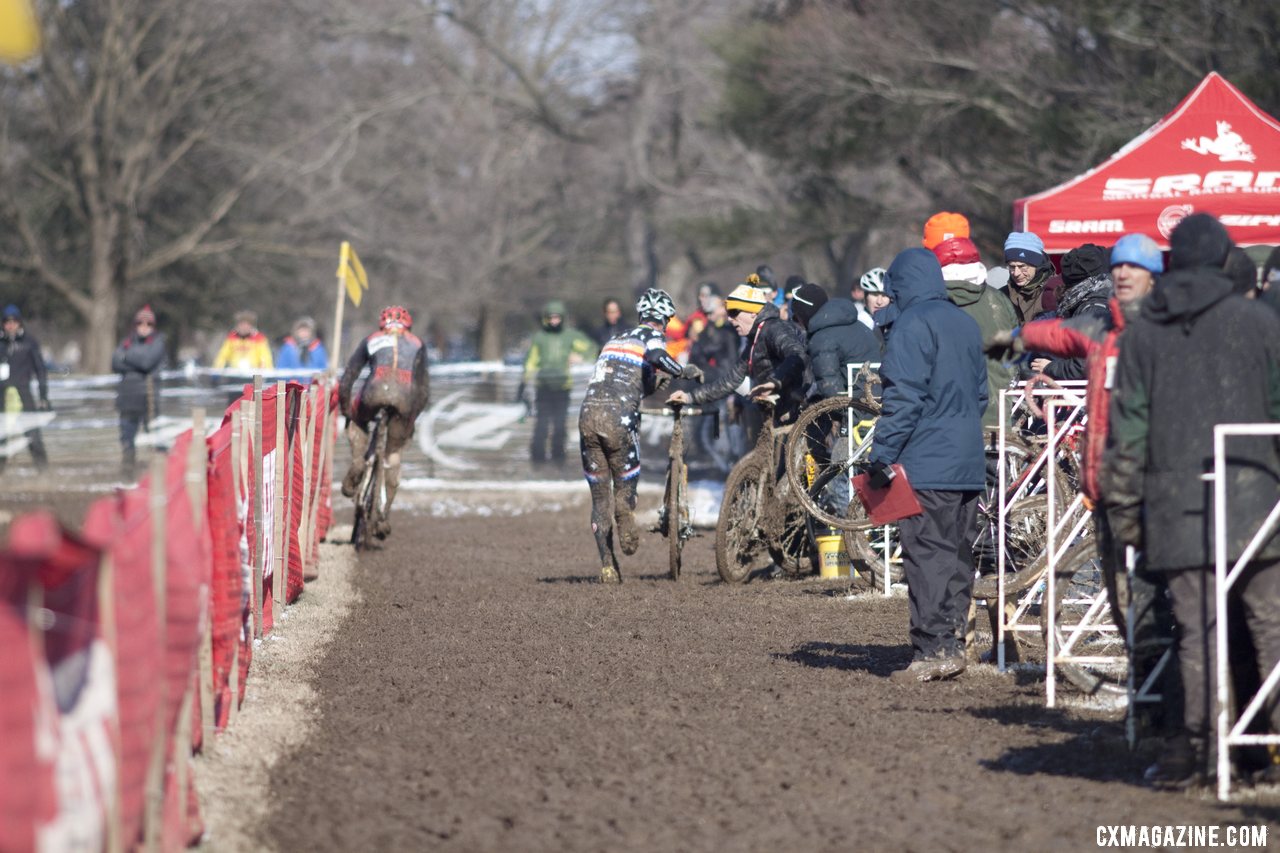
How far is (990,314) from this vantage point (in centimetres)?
1067

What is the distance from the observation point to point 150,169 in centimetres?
3884

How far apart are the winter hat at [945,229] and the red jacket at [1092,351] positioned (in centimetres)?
374

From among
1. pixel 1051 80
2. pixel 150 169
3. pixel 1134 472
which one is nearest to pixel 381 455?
pixel 1134 472

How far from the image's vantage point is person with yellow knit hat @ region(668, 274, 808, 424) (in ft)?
39.9

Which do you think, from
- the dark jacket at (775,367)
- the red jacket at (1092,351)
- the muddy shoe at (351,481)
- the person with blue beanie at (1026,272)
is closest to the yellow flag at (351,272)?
the muddy shoe at (351,481)

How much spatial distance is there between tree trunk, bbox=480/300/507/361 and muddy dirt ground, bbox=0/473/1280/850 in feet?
135

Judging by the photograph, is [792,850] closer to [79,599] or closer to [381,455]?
[79,599]

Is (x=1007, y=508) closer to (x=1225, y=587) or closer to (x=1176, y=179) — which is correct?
(x=1225, y=587)

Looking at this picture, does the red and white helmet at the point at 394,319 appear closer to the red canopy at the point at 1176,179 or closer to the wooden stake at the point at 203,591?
the red canopy at the point at 1176,179

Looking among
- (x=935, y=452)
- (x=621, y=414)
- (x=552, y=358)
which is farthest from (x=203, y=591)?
(x=552, y=358)

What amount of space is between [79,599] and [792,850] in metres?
2.31

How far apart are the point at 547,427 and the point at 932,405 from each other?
44.7 feet

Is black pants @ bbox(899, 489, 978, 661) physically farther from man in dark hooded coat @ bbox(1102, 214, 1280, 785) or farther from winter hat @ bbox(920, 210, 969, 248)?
winter hat @ bbox(920, 210, 969, 248)

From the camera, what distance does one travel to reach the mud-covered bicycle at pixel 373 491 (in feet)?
46.9
